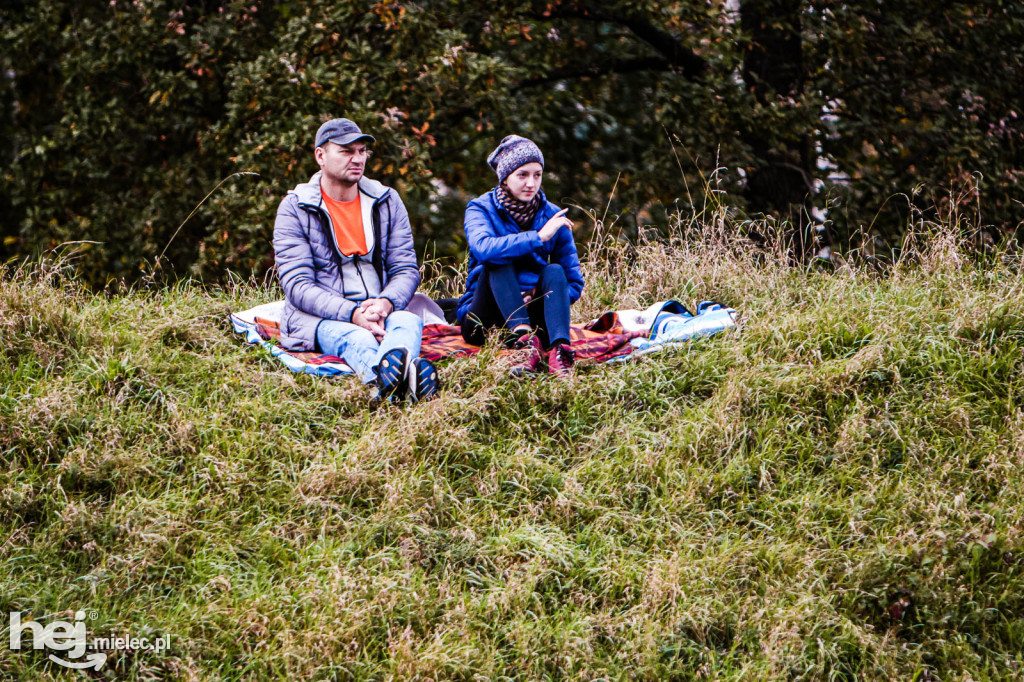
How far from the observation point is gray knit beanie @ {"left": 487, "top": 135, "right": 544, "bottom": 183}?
5.19m

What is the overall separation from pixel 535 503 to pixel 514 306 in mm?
1290

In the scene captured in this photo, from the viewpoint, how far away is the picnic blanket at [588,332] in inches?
199

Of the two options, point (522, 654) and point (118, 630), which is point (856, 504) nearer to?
point (522, 654)

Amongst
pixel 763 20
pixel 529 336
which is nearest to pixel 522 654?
pixel 529 336

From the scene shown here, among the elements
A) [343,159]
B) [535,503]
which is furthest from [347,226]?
[535,503]

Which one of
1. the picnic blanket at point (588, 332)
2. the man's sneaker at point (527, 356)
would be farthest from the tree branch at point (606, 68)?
the man's sneaker at point (527, 356)

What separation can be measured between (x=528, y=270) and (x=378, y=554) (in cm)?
210

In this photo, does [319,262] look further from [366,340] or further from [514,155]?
[514,155]

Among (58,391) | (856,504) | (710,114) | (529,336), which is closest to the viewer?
(856,504)

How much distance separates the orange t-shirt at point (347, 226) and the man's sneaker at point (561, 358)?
1.14 m

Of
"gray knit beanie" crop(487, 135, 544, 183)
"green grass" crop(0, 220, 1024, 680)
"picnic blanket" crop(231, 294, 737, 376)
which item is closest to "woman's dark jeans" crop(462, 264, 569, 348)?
"picnic blanket" crop(231, 294, 737, 376)

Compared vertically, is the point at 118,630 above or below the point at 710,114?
below

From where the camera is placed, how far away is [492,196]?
5398 mm

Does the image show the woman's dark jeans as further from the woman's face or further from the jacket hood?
the jacket hood
